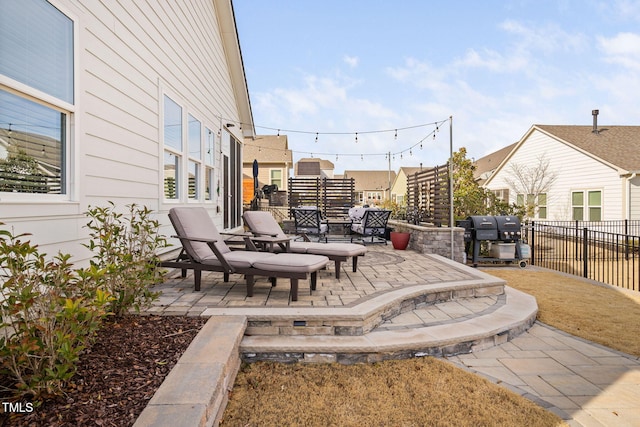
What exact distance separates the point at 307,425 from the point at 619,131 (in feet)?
68.4

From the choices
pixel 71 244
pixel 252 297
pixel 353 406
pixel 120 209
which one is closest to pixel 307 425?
pixel 353 406

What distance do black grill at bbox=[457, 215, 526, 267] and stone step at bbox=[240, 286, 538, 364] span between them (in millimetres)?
4992

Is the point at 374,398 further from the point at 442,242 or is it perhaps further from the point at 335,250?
the point at 442,242

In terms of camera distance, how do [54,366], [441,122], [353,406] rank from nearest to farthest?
[54,366] → [353,406] → [441,122]

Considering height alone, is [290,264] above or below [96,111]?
below

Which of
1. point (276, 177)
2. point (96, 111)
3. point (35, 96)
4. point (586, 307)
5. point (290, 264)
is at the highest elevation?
point (276, 177)

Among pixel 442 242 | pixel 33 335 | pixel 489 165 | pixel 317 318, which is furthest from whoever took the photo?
pixel 489 165

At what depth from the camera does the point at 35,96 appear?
120 inches

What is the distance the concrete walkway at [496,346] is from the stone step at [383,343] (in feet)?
0.24

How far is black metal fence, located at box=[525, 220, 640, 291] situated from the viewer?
28.8 feet

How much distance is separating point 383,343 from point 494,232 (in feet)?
21.2

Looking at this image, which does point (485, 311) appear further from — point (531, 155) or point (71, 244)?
point (531, 155)

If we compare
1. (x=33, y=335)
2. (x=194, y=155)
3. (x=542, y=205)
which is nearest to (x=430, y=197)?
(x=194, y=155)

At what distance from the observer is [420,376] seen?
9.98 ft
